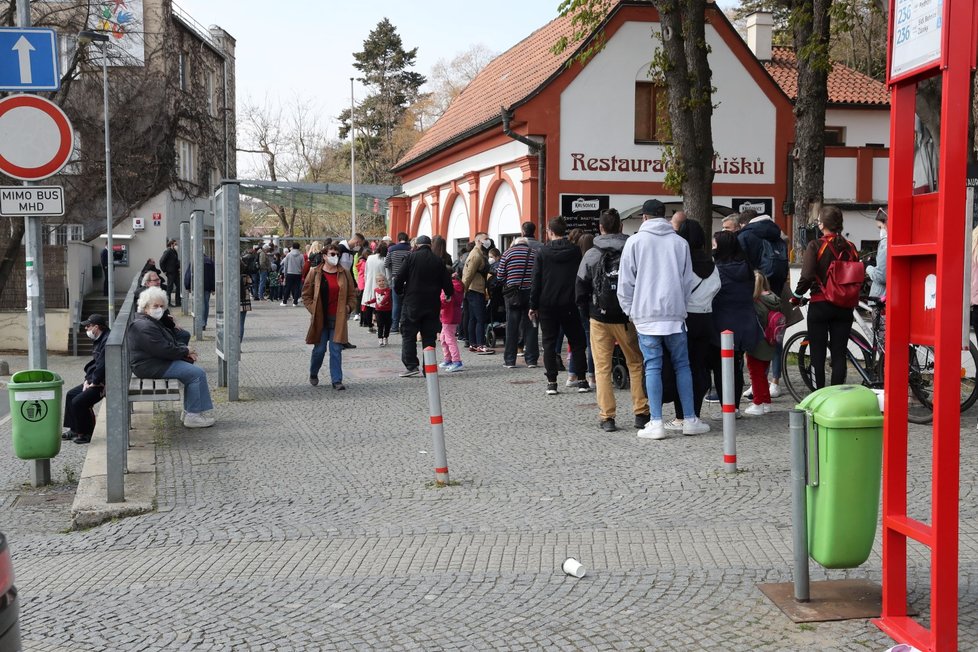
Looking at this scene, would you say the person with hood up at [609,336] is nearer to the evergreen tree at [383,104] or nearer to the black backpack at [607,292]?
the black backpack at [607,292]

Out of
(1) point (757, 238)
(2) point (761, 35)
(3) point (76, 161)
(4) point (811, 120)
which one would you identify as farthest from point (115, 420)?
(3) point (76, 161)

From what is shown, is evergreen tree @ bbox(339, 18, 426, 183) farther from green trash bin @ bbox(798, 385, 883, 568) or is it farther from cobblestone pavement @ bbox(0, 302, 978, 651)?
green trash bin @ bbox(798, 385, 883, 568)

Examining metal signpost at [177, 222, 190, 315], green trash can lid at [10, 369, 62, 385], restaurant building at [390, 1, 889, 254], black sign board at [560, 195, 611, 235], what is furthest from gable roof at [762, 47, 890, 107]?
green trash can lid at [10, 369, 62, 385]

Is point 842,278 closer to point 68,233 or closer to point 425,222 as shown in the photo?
point 425,222

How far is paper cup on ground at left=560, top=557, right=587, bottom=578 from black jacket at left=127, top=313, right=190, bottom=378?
5.69 metres

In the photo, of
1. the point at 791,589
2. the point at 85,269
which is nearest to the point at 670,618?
the point at 791,589

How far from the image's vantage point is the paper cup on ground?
18.2ft

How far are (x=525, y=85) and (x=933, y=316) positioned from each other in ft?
76.4

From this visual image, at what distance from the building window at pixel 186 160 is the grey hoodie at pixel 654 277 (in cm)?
4426

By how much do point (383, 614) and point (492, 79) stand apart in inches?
1136

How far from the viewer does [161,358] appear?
33.4 ft

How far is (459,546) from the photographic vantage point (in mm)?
6188

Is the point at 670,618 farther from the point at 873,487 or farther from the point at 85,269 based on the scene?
the point at 85,269

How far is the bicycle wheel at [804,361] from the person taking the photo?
10.1 meters
